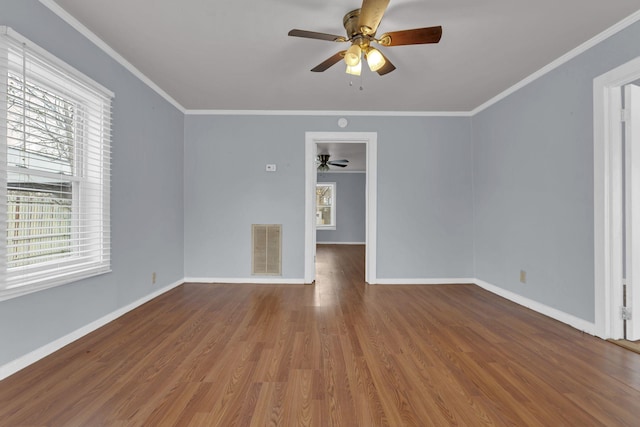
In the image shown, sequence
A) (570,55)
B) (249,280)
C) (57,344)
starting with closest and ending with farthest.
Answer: (57,344), (570,55), (249,280)

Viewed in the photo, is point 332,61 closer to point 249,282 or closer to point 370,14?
point 370,14

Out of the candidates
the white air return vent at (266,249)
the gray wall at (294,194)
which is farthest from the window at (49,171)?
the white air return vent at (266,249)

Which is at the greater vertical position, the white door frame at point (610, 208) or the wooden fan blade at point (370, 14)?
the wooden fan blade at point (370, 14)

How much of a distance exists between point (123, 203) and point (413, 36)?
2.91 meters

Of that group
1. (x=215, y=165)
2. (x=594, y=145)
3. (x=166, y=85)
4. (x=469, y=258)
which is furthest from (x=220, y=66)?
(x=469, y=258)

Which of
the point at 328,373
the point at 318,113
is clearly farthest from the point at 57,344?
the point at 318,113

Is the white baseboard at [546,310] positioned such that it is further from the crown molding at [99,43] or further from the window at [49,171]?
the crown molding at [99,43]

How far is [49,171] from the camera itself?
2.15 m

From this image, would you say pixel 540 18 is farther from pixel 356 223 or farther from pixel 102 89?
pixel 356 223

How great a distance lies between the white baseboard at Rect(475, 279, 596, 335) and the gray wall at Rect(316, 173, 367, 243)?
19.0 ft

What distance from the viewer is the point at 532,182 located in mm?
3172

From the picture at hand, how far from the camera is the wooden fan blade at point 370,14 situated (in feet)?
5.67

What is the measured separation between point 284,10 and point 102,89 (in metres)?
1.72

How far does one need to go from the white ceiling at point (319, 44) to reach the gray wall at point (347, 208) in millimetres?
5873
